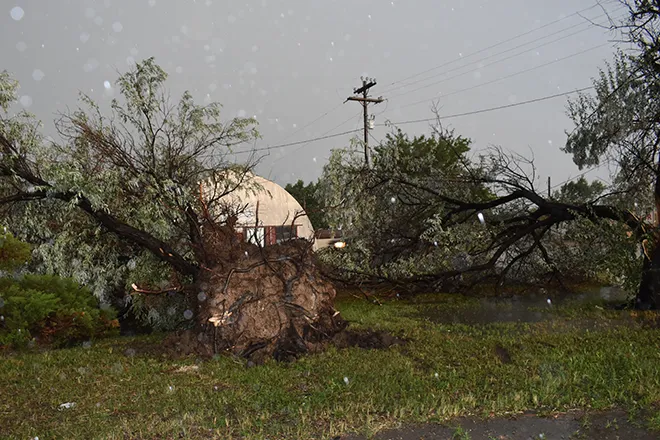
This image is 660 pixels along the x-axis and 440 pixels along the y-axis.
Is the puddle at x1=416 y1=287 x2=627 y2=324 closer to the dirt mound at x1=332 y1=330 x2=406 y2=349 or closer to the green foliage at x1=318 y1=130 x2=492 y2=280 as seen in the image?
the green foliage at x1=318 y1=130 x2=492 y2=280

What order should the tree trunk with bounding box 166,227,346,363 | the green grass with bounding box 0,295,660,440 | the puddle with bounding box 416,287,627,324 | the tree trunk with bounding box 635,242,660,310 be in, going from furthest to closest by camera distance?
the tree trunk with bounding box 635,242,660,310 → the puddle with bounding box 416,287,627,324 → the tree trunk with bounding box 166,227,346,363 → the green grass with bounding box 0,295,660,440

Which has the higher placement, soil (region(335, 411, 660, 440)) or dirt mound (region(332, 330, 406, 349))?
dirt mound (region(332, 330, 406, 349))

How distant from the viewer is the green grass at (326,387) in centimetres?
531

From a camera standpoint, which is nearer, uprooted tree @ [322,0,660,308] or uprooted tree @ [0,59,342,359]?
uprooted tree @ [0,59,342,359]

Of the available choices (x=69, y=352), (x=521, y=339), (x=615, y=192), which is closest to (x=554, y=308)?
(x=615, y=192)

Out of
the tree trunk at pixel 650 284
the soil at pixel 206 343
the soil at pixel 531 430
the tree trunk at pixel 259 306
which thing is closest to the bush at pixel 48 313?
the soil at pixel 206 343

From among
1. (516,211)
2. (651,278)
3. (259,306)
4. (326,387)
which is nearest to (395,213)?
(516,211)

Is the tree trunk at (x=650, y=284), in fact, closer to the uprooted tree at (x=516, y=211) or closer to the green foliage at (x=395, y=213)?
the uprooted tree at (x=516, y=211)

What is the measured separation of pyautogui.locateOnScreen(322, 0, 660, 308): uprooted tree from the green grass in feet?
15.0

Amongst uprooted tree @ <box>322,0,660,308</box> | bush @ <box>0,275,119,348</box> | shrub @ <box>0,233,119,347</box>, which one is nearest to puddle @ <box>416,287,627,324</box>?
uprooted tree @ <box>322,0,660,308</box>

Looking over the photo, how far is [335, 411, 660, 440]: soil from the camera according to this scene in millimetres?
4949

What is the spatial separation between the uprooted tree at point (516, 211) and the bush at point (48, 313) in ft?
20.3

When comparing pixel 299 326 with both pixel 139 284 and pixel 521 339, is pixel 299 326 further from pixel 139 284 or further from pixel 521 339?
pixel 139 284

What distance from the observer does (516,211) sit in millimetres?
15375
